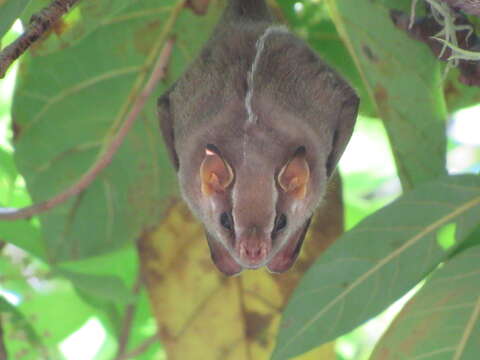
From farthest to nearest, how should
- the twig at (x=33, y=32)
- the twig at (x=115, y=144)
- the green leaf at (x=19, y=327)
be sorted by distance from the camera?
the twig at (x=115, y=144), the green leaf at (x=19, y=327), the twig at (x=33, y=32)

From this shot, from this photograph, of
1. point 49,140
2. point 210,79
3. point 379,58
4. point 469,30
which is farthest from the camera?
point 49,140

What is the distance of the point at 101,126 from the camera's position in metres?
3.59

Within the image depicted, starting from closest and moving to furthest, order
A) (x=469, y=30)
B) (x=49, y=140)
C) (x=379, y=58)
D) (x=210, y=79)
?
(x=469, y=30), (x=379, y=58), (x=210, y=79), (x=49, y=140)

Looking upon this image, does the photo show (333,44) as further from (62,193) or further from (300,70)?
(62,193)

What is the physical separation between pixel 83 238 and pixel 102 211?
13 cm

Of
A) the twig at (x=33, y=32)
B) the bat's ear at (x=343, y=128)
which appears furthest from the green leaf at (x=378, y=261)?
the twig at (x=33, y=32)

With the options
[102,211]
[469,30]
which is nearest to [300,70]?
[469,30]

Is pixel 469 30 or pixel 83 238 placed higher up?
pixel 469 30

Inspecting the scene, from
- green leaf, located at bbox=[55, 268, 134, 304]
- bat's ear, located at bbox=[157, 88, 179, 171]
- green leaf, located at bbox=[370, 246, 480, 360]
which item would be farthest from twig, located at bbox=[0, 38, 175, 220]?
green leaf, located at bbox=[370, 246, 480, 360]

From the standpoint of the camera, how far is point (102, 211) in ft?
11.8

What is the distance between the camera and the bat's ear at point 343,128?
3.36 m

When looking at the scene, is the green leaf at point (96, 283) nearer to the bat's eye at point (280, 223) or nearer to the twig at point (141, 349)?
the twig at point (141, 349)

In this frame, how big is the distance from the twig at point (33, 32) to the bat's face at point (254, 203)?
73 centimetres

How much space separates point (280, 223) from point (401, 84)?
A: 25.2 inches
